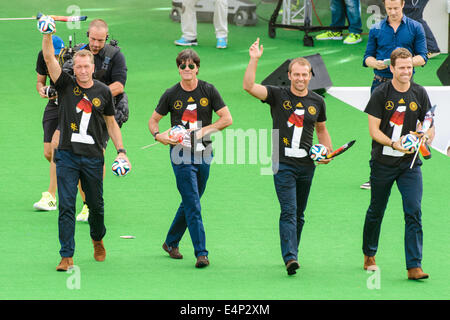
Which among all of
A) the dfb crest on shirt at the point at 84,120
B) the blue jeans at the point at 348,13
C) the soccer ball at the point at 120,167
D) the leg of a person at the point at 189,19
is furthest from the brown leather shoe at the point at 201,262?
the blue jeans at the point at 348,13

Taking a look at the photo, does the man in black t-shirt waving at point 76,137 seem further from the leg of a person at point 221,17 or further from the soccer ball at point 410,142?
the leg of a person at point 221,17

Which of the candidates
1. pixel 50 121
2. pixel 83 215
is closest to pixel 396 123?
pixel 83 215

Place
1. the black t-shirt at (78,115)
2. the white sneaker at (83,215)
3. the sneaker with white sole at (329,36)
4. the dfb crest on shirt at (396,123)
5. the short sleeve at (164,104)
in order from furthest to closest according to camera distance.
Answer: the sneaker with white sole at (329,36), the white sneaker at (83,215), the short sleeve at (164,104), the black t-shirt at (78,115), the dfb crest on shirt at (396,123)

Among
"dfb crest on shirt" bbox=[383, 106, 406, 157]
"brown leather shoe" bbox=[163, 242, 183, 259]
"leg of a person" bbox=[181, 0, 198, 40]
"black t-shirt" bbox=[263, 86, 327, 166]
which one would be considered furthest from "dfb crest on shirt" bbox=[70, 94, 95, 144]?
"leg of a person" bbox=[181, 0, 198, 40]

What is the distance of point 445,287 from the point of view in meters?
7.20

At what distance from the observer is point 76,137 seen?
7523 mm

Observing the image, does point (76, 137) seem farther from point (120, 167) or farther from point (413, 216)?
point (413, 216)

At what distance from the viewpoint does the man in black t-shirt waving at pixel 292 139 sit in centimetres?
749

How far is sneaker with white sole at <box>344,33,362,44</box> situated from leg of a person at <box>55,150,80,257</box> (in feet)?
39.4

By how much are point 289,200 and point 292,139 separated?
0.51 m

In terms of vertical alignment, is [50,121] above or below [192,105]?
below

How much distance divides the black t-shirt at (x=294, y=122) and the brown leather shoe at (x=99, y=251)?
5.70 feet
